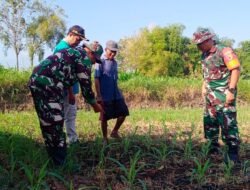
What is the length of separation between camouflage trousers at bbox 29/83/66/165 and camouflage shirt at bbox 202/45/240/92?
1923 millimetres

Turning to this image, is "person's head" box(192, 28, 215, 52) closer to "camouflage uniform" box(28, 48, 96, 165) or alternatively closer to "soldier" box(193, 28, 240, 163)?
"soldier" box(193, 28, 240, 163)

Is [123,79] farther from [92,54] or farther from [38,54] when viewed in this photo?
[38,54]

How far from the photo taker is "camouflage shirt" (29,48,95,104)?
3971 mm

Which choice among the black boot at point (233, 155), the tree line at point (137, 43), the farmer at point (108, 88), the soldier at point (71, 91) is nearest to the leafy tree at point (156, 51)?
the tree line at point (137, 43)

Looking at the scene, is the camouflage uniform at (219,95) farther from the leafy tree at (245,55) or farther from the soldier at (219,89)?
the leafy tree at (245,55)

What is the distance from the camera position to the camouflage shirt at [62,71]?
13.0ft

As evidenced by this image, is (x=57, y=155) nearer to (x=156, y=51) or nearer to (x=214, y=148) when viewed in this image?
(x=214, y=148)

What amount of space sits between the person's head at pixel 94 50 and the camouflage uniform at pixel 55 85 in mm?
469

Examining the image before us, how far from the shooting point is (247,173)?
12.8 feet

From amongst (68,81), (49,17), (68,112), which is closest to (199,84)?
(68,112)

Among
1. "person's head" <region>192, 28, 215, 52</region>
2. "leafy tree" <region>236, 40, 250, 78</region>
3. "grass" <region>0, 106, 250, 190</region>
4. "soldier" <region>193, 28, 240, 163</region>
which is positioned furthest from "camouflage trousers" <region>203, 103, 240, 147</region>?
"leafy tree" <region>236, 40, 250, 78</region>

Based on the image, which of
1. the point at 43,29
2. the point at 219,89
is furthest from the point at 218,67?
the point at 43,29

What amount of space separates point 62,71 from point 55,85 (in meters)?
0.17

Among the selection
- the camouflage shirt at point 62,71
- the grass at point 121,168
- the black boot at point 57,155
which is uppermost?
the camouflage shirt at point 62,71
